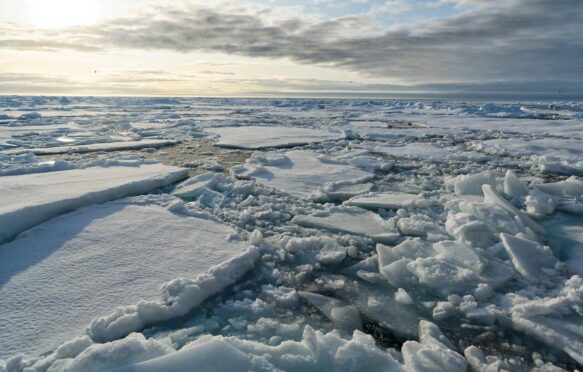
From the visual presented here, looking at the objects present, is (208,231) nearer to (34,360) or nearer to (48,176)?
(34,360)

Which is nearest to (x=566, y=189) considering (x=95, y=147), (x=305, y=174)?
(x=305, y=174)

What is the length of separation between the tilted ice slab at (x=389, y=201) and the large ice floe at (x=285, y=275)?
27 millimetres

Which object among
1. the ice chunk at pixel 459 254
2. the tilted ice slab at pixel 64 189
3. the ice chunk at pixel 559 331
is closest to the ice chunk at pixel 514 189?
the ice chunk at pixel 459 254

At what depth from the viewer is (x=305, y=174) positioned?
6.36m

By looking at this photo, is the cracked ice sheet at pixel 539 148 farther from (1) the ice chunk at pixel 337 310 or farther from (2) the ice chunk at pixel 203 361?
(2) the ice chunk at pixel 203 361

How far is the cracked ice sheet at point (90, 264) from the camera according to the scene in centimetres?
223

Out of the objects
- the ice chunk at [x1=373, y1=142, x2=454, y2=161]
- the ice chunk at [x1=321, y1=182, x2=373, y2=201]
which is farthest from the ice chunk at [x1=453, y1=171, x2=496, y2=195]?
the ice chunk at [x1=373, y1=142, x2=454, y2=161]

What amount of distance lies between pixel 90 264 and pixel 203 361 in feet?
5.43

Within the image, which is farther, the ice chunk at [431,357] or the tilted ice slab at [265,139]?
the tilted ice slab at [265,139]

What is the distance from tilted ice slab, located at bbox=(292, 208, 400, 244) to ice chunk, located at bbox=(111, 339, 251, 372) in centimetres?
226

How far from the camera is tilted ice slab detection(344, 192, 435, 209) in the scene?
15.1 feet

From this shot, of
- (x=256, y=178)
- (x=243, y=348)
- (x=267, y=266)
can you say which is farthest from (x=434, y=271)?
(x=256, y=178)

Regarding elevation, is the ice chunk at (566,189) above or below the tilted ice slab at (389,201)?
above

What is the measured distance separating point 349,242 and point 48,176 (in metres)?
4.68
